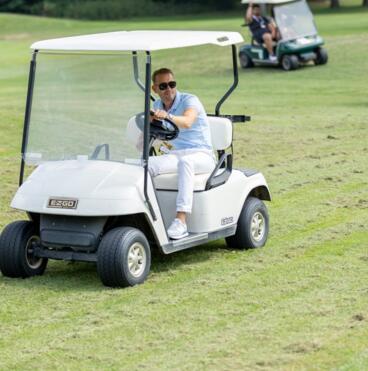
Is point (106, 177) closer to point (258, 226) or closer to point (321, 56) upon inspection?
point (258, 226)

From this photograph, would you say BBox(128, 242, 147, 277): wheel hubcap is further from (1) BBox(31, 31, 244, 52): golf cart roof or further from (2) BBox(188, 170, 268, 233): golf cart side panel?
(1) BBox(31, 31, 244, 52): golf cart roof

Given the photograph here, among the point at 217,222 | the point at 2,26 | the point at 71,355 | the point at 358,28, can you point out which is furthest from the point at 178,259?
the point at 2,26

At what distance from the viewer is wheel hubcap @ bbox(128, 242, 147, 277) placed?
6.62 meters

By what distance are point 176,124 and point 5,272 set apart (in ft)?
4.68

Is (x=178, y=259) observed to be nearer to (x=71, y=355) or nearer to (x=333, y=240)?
(x=333, y=240)

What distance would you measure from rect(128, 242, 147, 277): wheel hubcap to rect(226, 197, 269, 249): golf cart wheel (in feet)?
3.34

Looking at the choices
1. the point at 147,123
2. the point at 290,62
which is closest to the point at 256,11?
the point at 290,62

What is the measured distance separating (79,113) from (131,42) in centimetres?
76

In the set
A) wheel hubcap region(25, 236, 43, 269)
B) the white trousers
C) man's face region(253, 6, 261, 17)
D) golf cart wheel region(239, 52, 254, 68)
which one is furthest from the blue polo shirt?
golf cart wheel region(239, 52, 254, 68)

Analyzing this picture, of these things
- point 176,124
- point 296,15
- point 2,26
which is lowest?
point 2,26

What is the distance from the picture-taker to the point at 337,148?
12.1 meters

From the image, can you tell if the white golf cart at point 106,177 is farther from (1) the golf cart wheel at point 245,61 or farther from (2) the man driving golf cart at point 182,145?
(1) the golf cart wheel at point 245,61

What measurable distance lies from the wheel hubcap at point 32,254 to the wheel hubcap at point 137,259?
69 cm

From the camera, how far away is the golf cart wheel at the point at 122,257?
6500 millimetres
